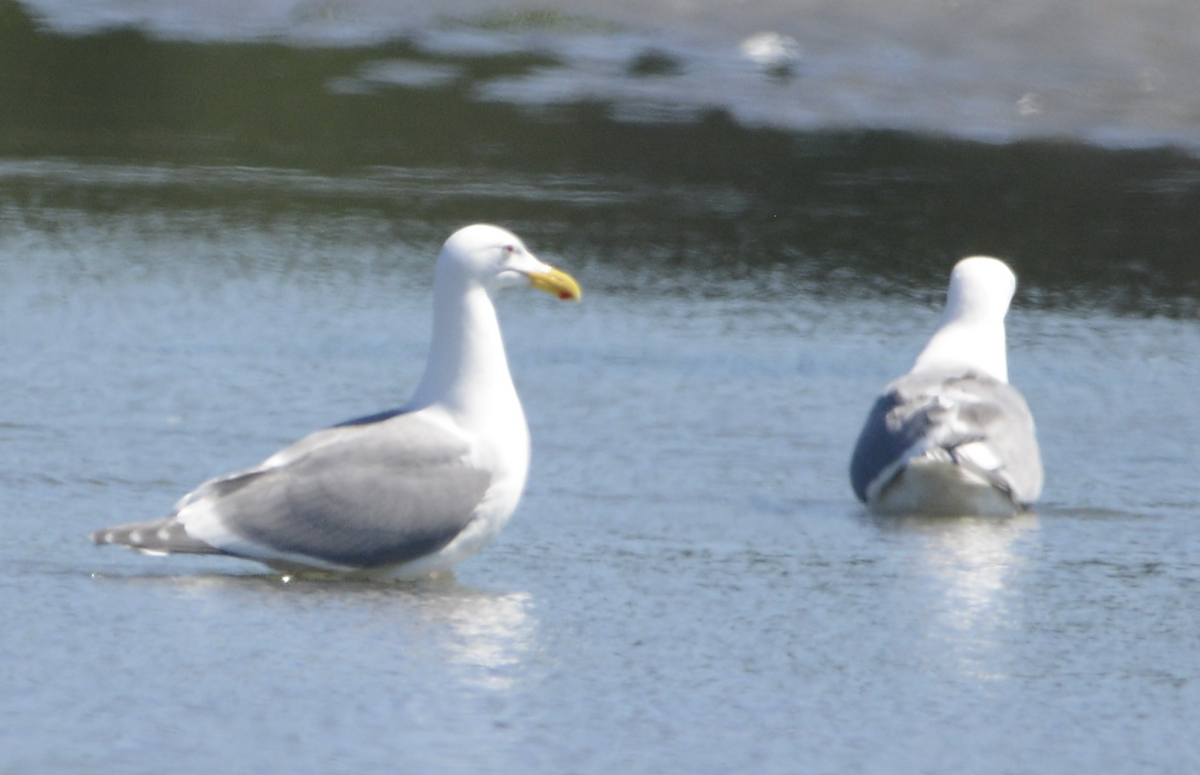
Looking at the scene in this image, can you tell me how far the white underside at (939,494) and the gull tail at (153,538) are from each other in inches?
74.9

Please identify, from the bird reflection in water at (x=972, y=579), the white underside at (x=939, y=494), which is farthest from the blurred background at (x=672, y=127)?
the bird reflection in water at (x=972, y=579)

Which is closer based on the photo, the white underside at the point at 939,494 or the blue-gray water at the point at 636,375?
the blue-gray water at the point at 636,375

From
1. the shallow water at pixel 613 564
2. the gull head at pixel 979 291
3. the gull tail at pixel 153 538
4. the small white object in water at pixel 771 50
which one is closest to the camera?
the shallow water at pixel 613 564

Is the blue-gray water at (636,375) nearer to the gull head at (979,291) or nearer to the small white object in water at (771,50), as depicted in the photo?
the small white object in water at (771,50)

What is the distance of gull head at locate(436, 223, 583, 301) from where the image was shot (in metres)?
5.43

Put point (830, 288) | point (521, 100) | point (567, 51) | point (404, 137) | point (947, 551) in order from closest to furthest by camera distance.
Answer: point (947, 551)
point (830, 288)
point (404, 137)
point (521, 100)
point (567, 51)

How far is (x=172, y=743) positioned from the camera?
399cm

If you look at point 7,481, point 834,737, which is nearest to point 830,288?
point 7,481

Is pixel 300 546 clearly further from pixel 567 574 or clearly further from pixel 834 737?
pixel 834 737

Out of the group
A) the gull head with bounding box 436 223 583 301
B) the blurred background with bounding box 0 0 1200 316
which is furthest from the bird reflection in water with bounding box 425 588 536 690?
the blurred background with bounding box 0 0 1200 316

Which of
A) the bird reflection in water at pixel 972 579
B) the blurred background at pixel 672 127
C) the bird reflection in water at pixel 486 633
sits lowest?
the bird reflection in water at pixel 486 633

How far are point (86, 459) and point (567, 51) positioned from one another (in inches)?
362

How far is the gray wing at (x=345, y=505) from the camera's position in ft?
16.7

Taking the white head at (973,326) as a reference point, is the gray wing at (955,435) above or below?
below
